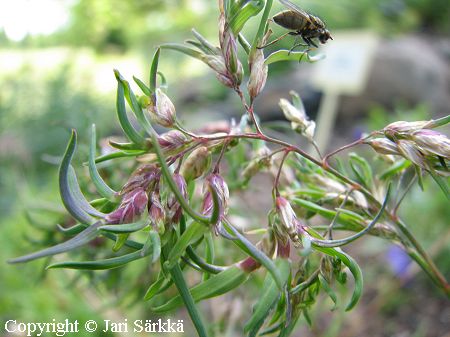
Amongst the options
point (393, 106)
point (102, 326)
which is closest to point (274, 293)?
point (102, 326)

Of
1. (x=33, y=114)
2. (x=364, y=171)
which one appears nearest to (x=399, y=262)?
(x=364, y=171)

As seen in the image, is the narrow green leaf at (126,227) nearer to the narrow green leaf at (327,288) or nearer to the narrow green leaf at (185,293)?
the narrow green leaf at (185,293)

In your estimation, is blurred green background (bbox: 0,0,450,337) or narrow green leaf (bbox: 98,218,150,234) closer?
narrow green leaf (bbox: 98,218,150,234)

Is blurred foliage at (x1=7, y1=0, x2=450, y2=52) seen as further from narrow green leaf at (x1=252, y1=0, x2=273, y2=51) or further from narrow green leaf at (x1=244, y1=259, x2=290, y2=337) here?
narrow green leaf at (x1=244, y1=259, x2=290, y2=337)

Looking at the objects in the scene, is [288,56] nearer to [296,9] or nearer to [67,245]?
[296,9]

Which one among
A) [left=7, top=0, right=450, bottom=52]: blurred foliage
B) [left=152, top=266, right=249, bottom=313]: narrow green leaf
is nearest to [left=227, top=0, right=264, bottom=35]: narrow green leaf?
[left=152, top=266, right=249, bottom=313]: narrow green leaf

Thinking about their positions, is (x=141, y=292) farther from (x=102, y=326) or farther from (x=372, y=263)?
(x=372, y=263)

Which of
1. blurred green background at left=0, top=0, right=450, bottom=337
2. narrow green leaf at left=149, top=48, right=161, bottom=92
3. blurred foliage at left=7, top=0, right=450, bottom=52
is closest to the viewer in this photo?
narrow green leaf at left=149, top=48, right=161, bottom=92

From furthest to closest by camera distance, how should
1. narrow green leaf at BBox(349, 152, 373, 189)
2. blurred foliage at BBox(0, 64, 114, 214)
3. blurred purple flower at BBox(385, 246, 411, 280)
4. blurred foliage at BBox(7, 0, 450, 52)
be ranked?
1. blurred foliage at BBox(7, 0, 450, 52)
2. blurred foliage at BBox(0, 64, 114, 214)
3. blurred purple flower at BBox(385, 246, 411, 280)
4. narrow green leaf at BBox(349, 152, 373, 189)
